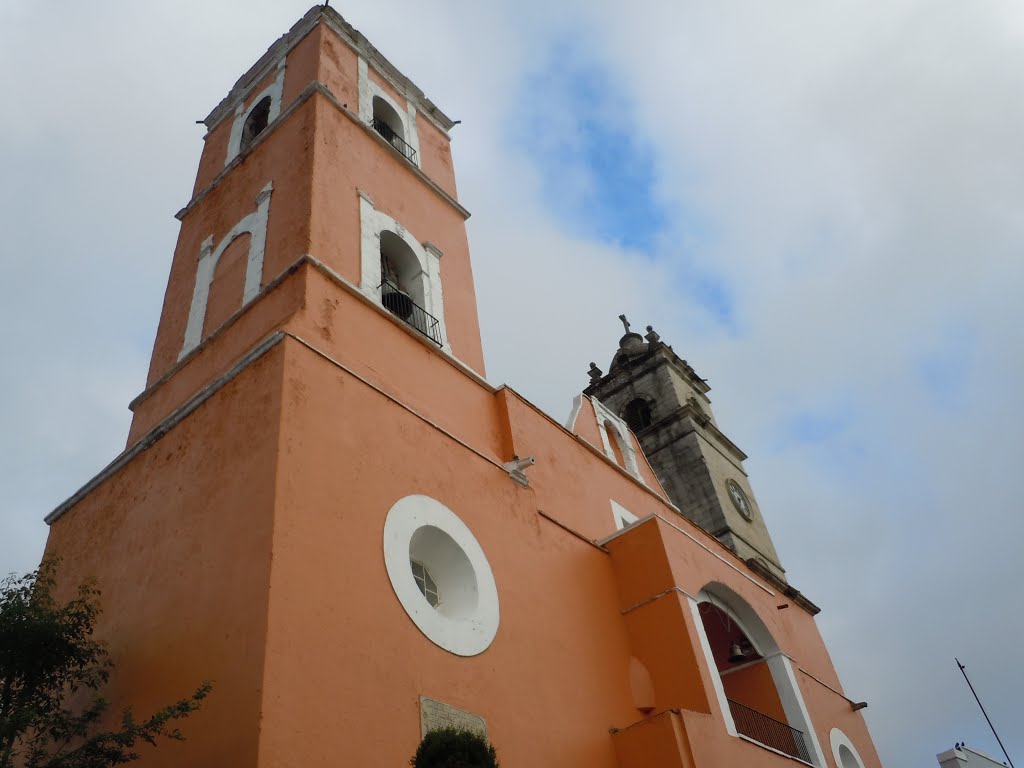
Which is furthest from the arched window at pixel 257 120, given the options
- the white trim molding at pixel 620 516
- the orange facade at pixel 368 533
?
the white trim molding at pixel 620 516

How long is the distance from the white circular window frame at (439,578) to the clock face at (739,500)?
13.6 metres

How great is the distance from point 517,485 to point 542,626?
1.77 metres

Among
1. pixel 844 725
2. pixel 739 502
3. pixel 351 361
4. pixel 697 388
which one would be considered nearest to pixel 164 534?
pixel 351 361

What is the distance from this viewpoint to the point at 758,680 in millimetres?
12070

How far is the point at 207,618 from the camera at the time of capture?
727 cm

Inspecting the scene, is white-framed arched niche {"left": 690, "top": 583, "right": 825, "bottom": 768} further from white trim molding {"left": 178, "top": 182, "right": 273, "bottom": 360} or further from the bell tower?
the bell tower

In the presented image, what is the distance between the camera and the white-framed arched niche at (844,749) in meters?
12.9

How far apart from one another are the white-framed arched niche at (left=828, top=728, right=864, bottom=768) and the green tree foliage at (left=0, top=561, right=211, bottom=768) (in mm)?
9586

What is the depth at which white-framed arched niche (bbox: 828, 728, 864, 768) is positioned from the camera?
12.9m

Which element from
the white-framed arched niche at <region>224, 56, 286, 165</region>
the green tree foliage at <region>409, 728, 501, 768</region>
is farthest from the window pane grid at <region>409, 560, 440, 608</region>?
the white-framed arched niche at <region>224, 56, 286, 165</region>

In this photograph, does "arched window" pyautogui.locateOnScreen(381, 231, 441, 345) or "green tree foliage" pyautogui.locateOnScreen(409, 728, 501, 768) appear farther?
"arched window" pyautogui.locateOnScreen(381, 231, 441, 345)

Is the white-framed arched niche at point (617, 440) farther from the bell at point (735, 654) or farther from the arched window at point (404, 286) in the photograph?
the arched window at point (404, 286)

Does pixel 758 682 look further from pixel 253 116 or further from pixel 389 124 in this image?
pixel 253 116

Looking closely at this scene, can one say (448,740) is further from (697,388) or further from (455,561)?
(697,388)
